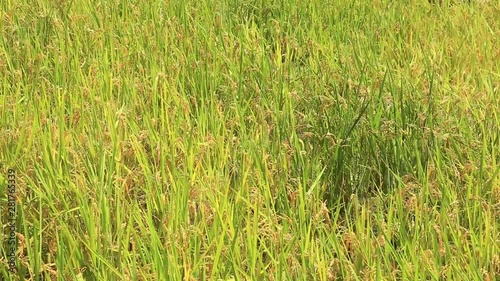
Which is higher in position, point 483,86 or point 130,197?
point 483,86

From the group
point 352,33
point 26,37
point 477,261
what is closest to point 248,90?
point 352,33

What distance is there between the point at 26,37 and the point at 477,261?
1843mm

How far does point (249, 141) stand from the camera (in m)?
2.14

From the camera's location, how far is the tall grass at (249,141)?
172 centimetres

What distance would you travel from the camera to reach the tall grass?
67.7 inches

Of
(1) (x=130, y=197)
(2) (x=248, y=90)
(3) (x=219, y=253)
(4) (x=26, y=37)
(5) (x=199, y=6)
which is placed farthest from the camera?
(5) (x=199, y=6)

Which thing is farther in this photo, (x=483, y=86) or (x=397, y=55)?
(x=397, y=55)

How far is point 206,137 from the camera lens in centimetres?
216

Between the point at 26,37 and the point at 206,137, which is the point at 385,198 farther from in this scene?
the point at 26,37

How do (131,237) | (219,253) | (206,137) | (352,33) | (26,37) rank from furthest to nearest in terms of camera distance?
(352,33) < (26,37) < (206,137) < (131,237) < (219,253)
